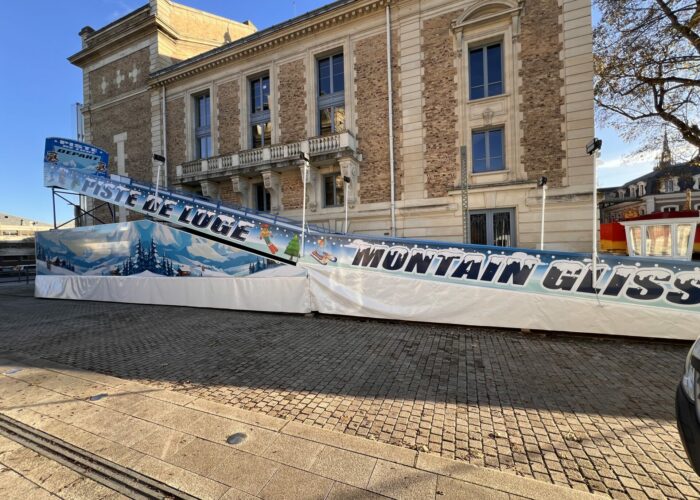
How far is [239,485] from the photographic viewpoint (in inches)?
93.0

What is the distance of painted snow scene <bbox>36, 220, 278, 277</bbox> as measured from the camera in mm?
8969

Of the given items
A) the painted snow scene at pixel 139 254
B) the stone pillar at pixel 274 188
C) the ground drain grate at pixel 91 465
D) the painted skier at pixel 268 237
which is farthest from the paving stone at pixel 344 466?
the stone pillar at pixel 274 188

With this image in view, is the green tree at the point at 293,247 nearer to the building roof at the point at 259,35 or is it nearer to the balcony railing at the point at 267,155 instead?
the balcony railing at the point at 267,155

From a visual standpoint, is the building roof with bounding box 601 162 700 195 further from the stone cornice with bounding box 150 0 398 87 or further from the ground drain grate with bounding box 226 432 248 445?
the ground drain grate with bounding box 226 432 248 445

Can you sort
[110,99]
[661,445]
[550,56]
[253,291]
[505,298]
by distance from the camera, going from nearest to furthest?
[661,445] → [505,298] → [253,291] → [550,56] → [110,99]

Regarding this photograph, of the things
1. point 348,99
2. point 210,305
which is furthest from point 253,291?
point 348,99

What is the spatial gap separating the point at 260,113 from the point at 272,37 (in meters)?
3.91

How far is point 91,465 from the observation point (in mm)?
2672

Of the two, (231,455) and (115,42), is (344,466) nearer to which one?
(231,455)

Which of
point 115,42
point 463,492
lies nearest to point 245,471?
point 463,492

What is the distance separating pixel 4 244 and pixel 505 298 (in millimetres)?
62581

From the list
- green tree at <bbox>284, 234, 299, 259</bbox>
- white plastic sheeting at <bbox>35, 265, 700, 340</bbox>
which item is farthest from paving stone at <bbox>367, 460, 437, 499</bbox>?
green tree at <bbox>284, 234, 299, 259</bbox>

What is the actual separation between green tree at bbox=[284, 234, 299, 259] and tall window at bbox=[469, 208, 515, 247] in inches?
334

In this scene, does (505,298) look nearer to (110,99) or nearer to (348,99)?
(348,99)
